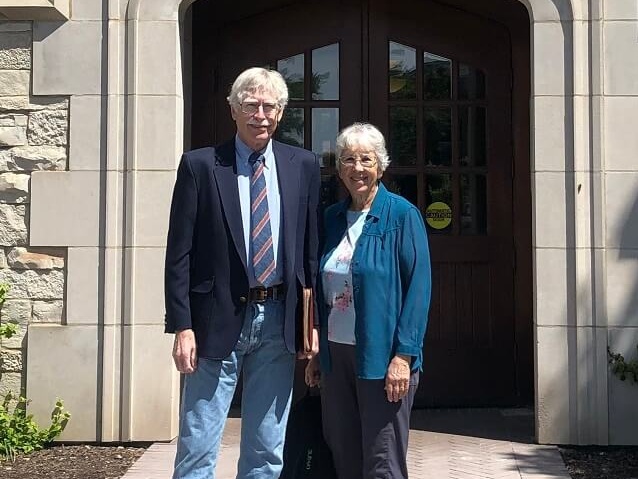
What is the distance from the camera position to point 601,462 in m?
5.08

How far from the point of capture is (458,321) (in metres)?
6.32

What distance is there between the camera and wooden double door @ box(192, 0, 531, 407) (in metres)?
6.28

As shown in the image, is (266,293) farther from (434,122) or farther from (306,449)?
(434,122)

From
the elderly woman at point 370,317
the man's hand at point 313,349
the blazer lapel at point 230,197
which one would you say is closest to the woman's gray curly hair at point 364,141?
the elderly woman at point 370,317

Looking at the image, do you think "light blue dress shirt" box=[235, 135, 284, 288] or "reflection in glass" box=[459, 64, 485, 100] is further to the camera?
"reflection in glass" box=[459, 64, 485, 100]

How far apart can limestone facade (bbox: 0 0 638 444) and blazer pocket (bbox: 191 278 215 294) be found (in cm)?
221

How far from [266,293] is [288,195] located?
1.25 feet

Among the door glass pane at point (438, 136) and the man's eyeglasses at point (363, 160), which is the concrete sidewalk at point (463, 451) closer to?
the door glass pane at point (438, 136)

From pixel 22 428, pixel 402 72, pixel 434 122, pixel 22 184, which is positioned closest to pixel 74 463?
pixel 22 428

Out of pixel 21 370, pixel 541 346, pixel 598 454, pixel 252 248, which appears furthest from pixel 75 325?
pixel 598 454

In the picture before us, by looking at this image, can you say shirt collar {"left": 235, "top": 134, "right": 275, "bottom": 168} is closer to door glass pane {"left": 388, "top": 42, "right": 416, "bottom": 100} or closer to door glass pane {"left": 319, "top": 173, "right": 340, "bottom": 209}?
door glass pane {"left": 319, "top": 173, "right": 340, "bottom": 209}

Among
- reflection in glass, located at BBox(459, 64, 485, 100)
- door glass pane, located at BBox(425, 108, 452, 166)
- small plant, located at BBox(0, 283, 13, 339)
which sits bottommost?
small plant, located at BBox(0, 283, 13, 339)

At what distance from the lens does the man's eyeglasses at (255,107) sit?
3.18 m

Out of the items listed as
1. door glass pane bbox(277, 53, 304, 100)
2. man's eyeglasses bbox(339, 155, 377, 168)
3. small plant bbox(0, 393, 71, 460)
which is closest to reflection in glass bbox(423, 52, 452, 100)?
door glass pane bbox(277, 53, 304, 100)
